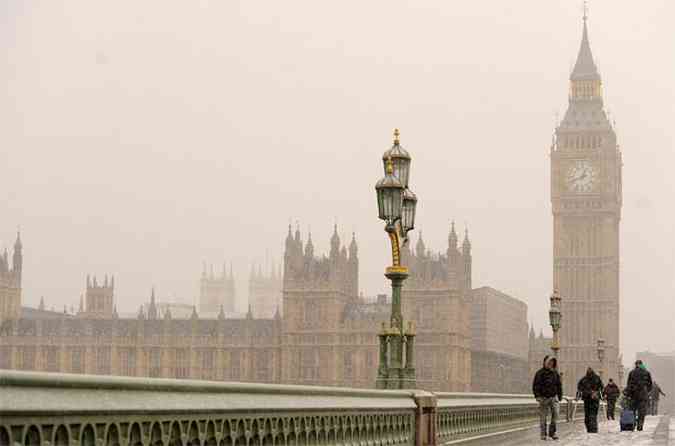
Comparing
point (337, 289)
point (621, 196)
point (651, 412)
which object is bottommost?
point (651, 412)

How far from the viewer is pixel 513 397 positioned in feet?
82.7

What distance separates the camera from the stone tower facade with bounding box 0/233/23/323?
338 feet

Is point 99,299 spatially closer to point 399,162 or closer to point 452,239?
point 452,239

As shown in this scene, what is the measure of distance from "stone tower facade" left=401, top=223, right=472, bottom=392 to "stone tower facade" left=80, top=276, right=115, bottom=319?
28033 millimetres

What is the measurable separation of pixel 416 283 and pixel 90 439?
89.6 meters

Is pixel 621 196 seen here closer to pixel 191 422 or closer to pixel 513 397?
pixel 513 397

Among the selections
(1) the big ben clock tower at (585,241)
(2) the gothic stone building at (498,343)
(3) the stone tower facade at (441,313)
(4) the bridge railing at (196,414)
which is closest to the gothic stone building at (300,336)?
(3) the stone tower facade at (441,313)

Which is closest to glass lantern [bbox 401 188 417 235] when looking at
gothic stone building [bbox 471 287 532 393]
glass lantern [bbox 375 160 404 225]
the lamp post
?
the lamp post

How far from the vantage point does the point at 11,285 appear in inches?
4117

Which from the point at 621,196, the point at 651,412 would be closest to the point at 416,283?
the point at 621,196

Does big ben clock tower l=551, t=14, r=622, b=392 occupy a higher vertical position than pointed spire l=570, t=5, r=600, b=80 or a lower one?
lower

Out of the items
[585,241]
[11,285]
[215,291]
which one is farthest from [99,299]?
[215,291]

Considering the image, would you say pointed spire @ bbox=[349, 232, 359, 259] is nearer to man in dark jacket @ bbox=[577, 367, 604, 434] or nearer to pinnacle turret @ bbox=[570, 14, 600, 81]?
pinnacle turret @ bbox=[570, 14, 600, 81]

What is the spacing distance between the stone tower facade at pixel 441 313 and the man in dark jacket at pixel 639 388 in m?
67.7
